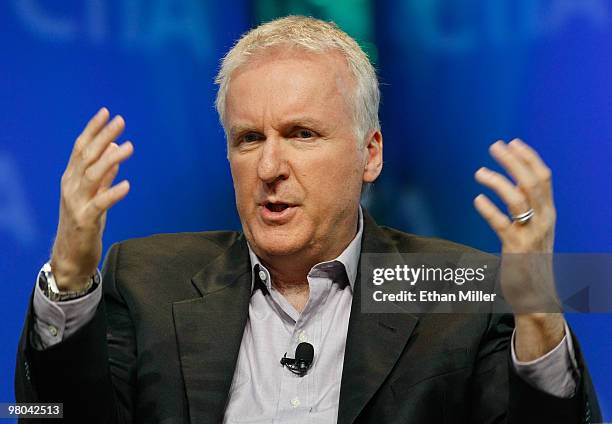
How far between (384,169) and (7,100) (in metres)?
1.09

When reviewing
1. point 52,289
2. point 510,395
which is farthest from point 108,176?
point 510,395

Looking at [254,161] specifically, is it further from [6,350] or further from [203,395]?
[6,350]

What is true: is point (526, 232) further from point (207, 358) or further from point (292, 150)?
point (207, 358)

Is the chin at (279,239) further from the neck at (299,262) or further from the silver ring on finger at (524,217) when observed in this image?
the silver ring on finger at (524,217)

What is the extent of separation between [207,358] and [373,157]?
2.25 feet

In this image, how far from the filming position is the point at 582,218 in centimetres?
267

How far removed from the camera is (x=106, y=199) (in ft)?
6.04

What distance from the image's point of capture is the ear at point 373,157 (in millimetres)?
2473

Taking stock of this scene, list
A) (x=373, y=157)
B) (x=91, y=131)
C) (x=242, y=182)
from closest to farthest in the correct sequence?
(x=91, y=131) < (x=242, y=182) < (x=373, y=157)

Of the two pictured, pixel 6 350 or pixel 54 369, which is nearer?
pixel 54 369

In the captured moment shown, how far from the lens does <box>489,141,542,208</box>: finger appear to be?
5.81 ft

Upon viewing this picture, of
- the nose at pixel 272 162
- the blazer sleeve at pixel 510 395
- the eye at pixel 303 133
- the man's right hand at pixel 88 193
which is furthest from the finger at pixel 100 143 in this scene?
the blazer sleeve at pixel 510 395

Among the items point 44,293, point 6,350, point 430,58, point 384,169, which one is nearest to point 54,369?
point 44,293

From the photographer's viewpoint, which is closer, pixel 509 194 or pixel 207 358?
pixel 509 194
